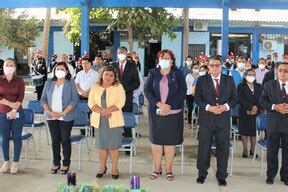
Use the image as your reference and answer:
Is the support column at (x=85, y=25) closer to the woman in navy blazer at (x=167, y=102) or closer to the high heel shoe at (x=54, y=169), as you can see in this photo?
the high heel shoe at (x=54, y=169)

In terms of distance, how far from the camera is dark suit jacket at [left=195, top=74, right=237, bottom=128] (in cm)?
625

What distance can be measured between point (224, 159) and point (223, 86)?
97 cm

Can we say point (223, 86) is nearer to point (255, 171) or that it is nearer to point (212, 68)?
point (212, 68)

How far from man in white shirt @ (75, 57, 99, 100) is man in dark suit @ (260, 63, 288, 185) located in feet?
13.0

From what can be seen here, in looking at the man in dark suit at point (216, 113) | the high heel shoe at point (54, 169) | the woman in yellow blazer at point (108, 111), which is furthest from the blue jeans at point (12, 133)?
the man in dark suit at point (216, 113)

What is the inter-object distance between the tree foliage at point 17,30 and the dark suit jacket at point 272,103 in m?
17.2

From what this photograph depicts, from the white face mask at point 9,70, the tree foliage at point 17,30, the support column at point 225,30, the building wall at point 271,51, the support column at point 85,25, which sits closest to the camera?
the white face mask at point 9,70

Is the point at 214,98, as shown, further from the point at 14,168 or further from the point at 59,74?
the point at 14,168


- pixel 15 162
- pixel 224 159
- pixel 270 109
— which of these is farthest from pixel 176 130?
A: pixel 15 162

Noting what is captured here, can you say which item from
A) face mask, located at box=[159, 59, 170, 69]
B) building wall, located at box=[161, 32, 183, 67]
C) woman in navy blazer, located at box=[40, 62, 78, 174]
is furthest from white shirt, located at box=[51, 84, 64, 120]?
building wall, located at box=[161, 32, 183, 67]

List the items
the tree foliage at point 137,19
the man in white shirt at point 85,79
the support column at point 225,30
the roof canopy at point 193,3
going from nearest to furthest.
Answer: the man in white shirt at point 85,79, the roof canopy at point 193,3, the support column at point 225,30, the tree foliage at point 137,19

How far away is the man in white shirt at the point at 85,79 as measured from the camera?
30.6ft

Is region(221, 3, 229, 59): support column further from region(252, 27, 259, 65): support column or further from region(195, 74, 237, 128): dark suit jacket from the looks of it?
region(252, 27, 259, 65): support column

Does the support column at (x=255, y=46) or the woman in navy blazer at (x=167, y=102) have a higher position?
the support column at (x=255, y=46)
